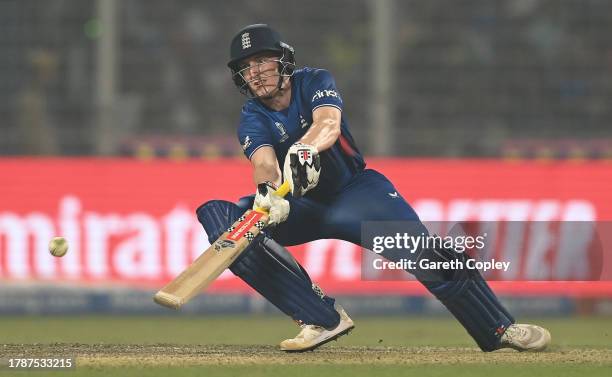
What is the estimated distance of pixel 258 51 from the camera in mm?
7309

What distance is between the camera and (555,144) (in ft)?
46.5

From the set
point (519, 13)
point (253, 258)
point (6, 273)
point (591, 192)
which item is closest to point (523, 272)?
point (591, 192)

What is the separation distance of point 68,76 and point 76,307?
300cm

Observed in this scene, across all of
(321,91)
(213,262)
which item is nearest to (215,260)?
(213,262)

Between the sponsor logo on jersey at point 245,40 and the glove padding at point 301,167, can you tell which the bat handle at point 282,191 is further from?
the sponsor logo on jersey at point 245,40

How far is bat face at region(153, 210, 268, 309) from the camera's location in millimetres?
6750

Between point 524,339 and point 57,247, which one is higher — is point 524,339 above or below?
below

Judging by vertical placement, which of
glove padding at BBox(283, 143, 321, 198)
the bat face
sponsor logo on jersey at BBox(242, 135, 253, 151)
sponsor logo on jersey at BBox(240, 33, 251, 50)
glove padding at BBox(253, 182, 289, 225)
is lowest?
the bat face

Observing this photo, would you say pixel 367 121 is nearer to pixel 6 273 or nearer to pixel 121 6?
pixel 121 6

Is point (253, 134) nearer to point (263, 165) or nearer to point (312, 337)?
point (263, 165)

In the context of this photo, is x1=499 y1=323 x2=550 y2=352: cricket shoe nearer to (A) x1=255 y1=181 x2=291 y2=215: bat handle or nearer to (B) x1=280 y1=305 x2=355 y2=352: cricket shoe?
(B) x1=280 y1=305 x2=355 y2=352: cricket shoe

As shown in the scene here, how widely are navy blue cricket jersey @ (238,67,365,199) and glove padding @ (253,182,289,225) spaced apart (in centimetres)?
29

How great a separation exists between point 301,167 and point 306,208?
20.0 inches

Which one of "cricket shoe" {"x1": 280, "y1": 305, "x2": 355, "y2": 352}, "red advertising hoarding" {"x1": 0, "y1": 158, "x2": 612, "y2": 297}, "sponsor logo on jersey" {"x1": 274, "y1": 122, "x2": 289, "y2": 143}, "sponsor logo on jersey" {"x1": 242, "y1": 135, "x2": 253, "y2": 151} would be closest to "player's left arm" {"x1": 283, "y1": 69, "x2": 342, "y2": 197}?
"sponsor logo on jersey" {"x1": 274, "y1": 122, "x2": 289, "y2": 143}
